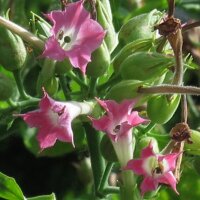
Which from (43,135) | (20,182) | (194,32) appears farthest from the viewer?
(194,32)

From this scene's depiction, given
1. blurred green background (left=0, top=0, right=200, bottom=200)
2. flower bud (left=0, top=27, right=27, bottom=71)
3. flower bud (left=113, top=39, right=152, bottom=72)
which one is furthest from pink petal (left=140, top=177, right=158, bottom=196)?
blurred green background (left=0, top=0, right=200, bottom=200)

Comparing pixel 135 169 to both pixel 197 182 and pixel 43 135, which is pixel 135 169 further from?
pixel 197 182

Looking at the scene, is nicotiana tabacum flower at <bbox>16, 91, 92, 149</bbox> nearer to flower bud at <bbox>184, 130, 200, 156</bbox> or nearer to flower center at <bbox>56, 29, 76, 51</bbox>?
flower center at <bbox>56, 29, 76, 51</bbox>

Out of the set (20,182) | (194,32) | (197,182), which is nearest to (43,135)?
(197,182)

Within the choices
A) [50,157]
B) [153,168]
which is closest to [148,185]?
[153,168]

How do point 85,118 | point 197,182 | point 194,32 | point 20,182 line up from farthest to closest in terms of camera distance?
point 194,32 < point 20,182 < point 197,182 < point 85,118

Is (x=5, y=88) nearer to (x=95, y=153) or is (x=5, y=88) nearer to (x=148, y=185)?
(x=95, y=153)
